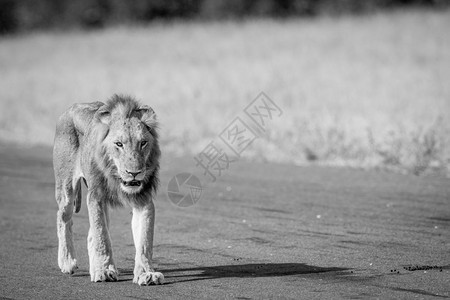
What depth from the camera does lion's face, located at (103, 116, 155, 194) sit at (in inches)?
280

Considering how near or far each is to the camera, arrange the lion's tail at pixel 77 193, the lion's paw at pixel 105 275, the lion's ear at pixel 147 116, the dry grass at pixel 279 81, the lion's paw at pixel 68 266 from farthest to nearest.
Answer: the dry grass at pixel 279 81 < the lion's tail at pixel 77 193 < the lion's paw at pixel 68 266 < the lion's ear at pixel 147 116 < the lion's paw at pixel 105 275

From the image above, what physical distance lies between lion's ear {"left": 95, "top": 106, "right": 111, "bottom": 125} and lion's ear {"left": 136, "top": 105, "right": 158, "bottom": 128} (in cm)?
26

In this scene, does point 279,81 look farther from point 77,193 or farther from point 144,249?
point 144,249

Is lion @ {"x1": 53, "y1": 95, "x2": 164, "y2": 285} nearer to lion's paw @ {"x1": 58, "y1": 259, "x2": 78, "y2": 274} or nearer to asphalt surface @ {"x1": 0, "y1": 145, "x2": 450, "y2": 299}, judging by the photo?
lion's paw @ {"x1": 58, "y1": 259, "x2": 78, "y2": 274}

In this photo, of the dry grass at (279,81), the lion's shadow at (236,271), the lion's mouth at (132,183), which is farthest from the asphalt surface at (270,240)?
the dry grass at (279,81)

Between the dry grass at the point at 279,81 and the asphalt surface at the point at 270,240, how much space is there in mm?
2372

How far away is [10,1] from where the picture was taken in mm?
59688

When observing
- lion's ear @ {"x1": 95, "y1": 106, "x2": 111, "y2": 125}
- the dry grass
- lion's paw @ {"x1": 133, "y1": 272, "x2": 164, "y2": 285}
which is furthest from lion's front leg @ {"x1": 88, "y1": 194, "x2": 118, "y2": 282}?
the dry grass

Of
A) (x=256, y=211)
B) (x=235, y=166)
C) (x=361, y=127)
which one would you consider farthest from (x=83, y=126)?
(x=361, y=127)

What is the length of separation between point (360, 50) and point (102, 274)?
985 inches

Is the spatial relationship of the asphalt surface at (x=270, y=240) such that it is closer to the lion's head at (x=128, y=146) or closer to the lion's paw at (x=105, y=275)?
the lion's paw at (x=105, y=275)

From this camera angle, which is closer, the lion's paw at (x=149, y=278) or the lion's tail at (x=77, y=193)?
the lion's paw at (x=149, y=278)

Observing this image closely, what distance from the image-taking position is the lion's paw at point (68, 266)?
770cm

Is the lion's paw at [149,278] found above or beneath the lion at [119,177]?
beneath
